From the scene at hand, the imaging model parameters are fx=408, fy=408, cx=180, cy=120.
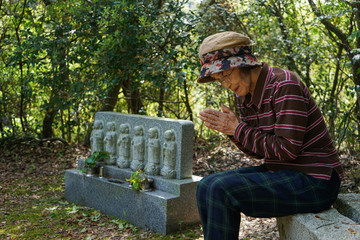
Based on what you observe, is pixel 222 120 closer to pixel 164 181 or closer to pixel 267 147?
pixel 267 147

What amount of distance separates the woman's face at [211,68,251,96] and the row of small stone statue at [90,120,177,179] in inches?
69.7

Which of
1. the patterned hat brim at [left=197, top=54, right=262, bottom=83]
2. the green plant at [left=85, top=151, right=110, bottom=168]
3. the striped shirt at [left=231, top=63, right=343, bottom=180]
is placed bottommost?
the green plant at [left=85, top=151, right=110, bottom=168]

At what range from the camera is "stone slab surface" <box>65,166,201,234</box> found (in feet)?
13.2

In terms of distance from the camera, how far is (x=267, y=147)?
240 cm

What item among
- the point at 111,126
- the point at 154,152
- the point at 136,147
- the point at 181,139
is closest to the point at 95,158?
the point at 111,126

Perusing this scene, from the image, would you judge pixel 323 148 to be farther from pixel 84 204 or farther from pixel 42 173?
pixel 42 173

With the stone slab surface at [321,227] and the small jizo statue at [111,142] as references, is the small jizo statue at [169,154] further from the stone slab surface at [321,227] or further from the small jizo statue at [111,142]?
the stone slab surface at [321,227]

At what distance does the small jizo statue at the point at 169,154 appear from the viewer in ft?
14.1

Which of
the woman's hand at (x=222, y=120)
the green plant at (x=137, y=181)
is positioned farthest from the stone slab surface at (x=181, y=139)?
the woman's hand at (x=222, y=120)

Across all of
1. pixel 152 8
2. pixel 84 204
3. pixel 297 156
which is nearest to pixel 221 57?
pixel 297 156

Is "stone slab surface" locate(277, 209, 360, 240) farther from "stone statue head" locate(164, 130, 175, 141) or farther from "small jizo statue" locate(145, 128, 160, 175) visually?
"small jizo statue" locate(145, 128, 160, 175)

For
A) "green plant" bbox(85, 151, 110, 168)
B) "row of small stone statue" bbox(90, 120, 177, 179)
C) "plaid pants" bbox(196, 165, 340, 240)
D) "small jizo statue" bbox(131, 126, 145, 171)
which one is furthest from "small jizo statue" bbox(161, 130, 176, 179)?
"plaid pants" bbox(196, 165, 340, 240)

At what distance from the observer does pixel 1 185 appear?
597cm

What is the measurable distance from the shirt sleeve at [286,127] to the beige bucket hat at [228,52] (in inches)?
10.9
